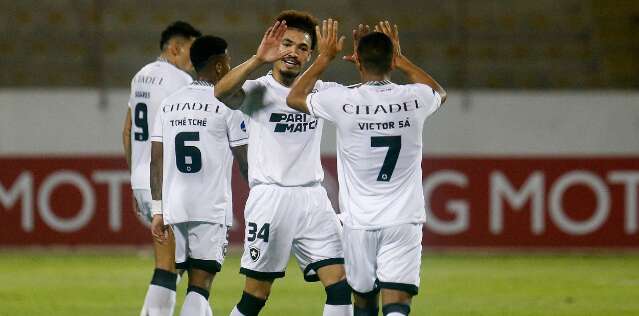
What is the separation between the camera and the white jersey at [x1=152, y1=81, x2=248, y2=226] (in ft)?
23.1

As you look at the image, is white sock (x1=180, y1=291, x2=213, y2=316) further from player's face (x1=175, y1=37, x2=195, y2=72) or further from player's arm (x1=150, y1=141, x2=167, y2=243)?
player's face (x1=175, y1=37, x2=195, y2=72)

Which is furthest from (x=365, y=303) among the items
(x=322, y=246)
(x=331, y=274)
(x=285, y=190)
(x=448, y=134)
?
(x=448, y=134)

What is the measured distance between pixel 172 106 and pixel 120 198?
7502mm

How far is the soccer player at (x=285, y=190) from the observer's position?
263 inches

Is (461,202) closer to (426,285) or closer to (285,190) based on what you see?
(426,285)

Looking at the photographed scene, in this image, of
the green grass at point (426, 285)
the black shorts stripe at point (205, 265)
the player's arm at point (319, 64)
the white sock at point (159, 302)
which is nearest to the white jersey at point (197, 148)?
the black shorts stripe at point (205, 265)

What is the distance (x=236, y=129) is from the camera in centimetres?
705

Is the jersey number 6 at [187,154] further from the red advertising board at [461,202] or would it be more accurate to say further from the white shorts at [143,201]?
the red advertising board at [461,202]

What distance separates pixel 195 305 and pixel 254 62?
154 centimetres

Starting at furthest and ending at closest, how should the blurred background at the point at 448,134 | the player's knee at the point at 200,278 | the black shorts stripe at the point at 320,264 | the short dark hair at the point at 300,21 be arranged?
1. the blurred background at the point at 448,134
2. the player's knee at the point at 200,278
3. the black shorts stripe at the point at 320,264
4. the short dark hair at the point at 300,21

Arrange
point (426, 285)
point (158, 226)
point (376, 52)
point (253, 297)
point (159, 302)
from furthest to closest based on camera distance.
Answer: point (426, 285), point (159, 302), point (158, 226), point (253, 297), point (376, 52)

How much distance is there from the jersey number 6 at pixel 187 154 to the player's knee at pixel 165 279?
0.73m

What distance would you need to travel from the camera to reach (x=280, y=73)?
6.74m

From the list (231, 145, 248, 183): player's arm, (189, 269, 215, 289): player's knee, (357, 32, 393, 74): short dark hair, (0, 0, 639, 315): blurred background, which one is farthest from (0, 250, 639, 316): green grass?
(357, 32, 393, 74): short dark hair
